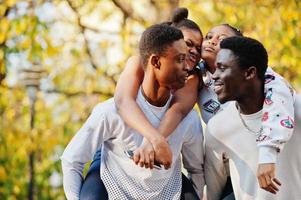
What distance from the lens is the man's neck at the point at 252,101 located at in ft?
12.4

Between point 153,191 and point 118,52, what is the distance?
5762 mm

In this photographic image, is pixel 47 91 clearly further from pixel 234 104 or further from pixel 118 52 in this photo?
pixel 234 104

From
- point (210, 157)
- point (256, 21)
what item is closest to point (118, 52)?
point (256, 21)

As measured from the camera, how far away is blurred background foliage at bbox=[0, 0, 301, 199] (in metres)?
8.41

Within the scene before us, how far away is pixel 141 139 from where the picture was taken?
3.95 meters

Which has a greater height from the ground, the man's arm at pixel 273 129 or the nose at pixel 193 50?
the nose at pixel 193 50

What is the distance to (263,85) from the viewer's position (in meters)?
3.78

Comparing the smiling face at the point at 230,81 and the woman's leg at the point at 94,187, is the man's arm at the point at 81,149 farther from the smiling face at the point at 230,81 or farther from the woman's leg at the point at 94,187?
the smiling face at the point at 230,81

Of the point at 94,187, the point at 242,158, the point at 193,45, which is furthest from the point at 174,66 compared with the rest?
the point at 94,187

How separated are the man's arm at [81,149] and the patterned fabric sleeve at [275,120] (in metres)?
0.75

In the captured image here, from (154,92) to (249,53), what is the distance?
0.49 metres

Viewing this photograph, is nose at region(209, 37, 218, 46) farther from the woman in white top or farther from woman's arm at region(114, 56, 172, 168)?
woman's arm at region(114, 56, 172, 168)

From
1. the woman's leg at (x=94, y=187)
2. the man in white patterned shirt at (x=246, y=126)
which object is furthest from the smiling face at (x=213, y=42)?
the woman's leg at (x=94, y=187)

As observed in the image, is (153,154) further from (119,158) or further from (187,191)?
(187,191)
